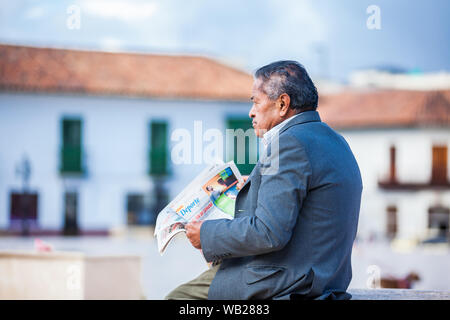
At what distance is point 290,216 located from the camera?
6.57ft

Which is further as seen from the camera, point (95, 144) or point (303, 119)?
point (95, 144)

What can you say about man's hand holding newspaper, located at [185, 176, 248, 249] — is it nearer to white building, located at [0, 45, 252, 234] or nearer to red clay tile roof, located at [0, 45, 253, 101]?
white building, located at [0, 45, 252, 234]

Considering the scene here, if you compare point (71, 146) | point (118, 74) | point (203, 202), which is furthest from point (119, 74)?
point (203, 202)

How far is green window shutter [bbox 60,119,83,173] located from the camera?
24.2 meters

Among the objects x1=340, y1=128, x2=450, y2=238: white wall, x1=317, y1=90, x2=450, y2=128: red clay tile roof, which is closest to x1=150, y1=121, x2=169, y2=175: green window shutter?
x1=317, y1=90, x2=450, y2=128: red clay tile roof

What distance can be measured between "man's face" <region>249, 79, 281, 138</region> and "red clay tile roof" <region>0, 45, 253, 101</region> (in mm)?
22178

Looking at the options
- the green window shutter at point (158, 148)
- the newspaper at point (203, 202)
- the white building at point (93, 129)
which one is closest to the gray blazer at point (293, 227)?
the newspaper at point (203, 202)

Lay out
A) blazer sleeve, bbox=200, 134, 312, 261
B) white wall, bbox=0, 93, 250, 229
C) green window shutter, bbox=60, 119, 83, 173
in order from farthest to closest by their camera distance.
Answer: green window shutter, bbox=60, 119, 83, 173 < white wall, bbox=0, 93, 250, 229 < blazer sleeve, bbox=200, 134, 312, 261

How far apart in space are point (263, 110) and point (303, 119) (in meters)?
0.14

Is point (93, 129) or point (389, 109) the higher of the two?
point (389, 109)

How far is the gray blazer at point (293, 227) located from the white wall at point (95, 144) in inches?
862

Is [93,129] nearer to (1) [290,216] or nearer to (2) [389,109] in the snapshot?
(2) [389,109]

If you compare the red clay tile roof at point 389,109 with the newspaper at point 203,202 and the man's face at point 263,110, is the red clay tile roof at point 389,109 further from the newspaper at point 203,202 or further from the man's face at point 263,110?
the man's face at point 263,110

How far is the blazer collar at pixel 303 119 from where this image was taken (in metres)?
2.17
